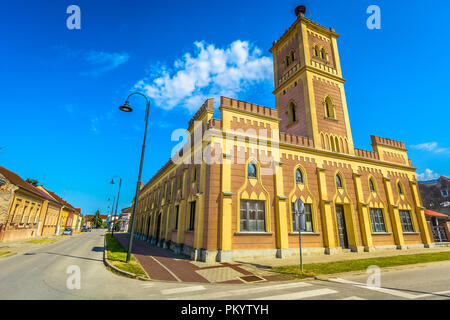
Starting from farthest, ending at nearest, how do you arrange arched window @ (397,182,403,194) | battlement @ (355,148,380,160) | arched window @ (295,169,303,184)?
arched window @ (397,182,403,194), battlement @ (355,148,380,160), arched window @ (295,169,303,184)

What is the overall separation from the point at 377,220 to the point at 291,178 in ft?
34.5

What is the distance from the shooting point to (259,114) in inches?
647

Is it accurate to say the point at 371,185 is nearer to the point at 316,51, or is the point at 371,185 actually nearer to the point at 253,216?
the point at 253,216

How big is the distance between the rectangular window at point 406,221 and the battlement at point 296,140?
12.7 m

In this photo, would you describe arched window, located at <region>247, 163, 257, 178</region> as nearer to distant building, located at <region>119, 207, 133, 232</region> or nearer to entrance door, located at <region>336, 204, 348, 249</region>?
entrance door, located at <region>336, 204, 348, 249</region>

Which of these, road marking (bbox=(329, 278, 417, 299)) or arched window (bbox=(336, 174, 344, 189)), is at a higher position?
arched window (bbox=(336, 174, 344, 189))

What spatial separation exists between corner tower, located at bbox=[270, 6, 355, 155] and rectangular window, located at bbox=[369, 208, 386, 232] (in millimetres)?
5958

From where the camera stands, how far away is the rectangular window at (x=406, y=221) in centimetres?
2134

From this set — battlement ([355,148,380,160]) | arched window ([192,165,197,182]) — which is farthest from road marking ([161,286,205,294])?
battlement ([355,148,380,160])

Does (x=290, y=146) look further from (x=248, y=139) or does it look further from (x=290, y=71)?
(x=290, y=71)

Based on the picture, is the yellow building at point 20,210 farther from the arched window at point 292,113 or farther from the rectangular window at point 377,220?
the rectangular window at point 377,220

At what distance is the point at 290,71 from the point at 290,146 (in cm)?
1138

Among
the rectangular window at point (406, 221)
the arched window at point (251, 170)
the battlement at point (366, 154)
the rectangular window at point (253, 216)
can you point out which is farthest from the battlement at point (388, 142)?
the rectangular window at point (253, 216)

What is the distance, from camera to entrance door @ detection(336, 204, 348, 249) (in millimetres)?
17987
